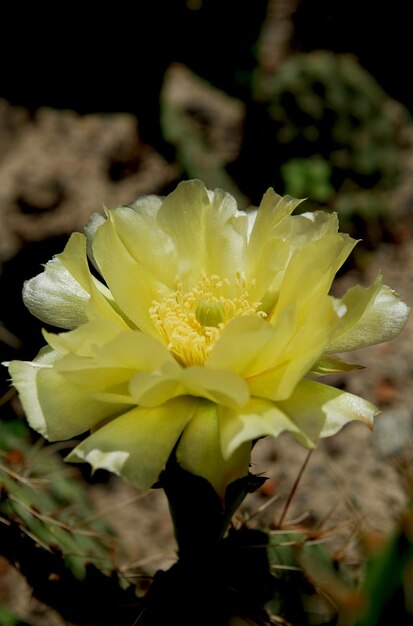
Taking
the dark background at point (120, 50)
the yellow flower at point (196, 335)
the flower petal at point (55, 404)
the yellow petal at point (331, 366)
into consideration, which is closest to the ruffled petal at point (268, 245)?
the yellow flower at point (196, 335)

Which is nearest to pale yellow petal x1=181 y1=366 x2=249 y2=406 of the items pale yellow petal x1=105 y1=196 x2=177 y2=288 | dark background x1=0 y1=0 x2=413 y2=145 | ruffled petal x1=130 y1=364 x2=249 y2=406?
ruffled petal x1=130 y1=364 x2=249 y2=406

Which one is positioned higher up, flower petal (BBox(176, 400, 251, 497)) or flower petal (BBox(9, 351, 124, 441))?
flower petal (BBox(9, 351, 124, 441))

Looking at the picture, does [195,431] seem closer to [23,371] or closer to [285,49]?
[23,371]

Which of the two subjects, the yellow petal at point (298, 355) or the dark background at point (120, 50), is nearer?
the yellow petal at point (298, 355)

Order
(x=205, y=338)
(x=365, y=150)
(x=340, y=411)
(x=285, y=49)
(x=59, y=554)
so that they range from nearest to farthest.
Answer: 1. (x=340, y=411)
2. (x=205, y=338)
3. (x=59, y=554)
4. (x=365, y=150)
5. (x=285, y=49)

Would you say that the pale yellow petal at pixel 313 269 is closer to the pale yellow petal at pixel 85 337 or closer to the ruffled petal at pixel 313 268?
the ruffled petal at pixel 313 268

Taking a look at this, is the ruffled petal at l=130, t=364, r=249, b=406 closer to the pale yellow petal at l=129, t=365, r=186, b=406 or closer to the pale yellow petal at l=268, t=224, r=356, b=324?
the pale yellow petal at l=129, t=365, r=186, b=406

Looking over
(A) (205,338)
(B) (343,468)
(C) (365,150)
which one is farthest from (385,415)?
(A) (205,338)
